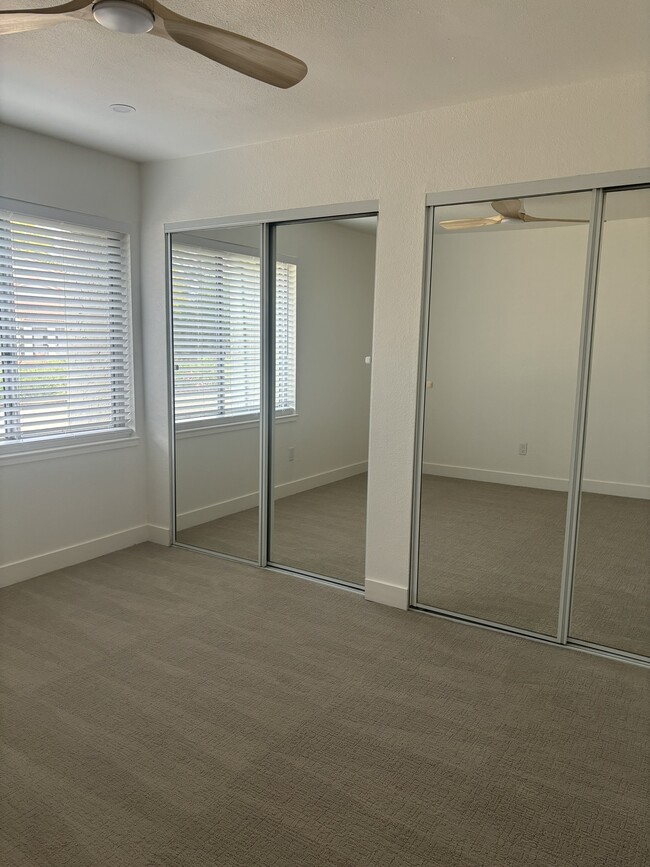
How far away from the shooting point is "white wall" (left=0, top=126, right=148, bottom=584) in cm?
364

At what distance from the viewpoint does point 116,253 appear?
4.20 m

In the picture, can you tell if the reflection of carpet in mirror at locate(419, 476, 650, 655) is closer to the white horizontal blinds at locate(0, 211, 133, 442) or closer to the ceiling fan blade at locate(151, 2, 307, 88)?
the ceiling fan blade at locate(151, 2, 307, 88)

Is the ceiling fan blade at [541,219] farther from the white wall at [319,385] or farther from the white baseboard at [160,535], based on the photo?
the white baseboard at [160,535]

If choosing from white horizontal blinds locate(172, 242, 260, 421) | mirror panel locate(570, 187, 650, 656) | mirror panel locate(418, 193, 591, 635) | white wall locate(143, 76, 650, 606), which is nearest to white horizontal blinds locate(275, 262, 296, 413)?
white horizontal blinds locate(172, 242, 260, 421)

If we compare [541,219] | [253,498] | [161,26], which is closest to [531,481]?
[541,219]

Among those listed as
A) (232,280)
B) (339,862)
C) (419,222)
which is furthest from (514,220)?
(339,862)

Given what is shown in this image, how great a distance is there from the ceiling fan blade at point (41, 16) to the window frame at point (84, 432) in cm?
195

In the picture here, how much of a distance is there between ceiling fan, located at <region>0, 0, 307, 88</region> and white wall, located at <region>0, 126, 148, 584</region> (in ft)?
6.65

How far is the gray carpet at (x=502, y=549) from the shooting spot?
3055mm

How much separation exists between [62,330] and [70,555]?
1.42 meters

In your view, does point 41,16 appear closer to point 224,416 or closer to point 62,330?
point 62,330

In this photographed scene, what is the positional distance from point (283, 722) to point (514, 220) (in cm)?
251

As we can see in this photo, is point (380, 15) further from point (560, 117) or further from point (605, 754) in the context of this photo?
point (605, 754)

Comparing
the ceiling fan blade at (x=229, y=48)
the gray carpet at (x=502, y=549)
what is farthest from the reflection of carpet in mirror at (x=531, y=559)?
the ceiling fan blade at (x=229, y=48)
